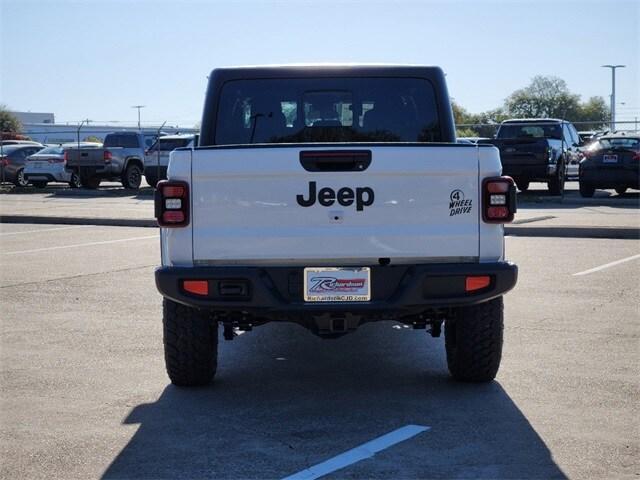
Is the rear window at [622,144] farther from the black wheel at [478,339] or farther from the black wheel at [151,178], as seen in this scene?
the black wheel at [478,339]

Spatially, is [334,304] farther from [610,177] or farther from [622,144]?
[622,144]

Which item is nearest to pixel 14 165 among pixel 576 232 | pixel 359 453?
pixel 576 232

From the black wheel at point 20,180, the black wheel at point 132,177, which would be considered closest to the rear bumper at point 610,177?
the black wheel at point 132,177

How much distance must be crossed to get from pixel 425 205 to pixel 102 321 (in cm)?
399

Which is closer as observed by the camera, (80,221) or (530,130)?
(80,221)

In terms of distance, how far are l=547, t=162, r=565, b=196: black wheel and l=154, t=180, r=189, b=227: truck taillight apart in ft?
62.3

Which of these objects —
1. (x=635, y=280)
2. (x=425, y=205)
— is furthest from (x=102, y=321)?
(x=635, y=280)

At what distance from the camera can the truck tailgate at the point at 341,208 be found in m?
5.86

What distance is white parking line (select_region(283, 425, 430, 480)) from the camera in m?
4.70

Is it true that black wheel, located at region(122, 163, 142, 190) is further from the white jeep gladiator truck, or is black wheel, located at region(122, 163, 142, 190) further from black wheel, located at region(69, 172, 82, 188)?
the white jeep gladiator truck

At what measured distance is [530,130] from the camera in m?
25.2

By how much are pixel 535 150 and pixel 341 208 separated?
745 inches

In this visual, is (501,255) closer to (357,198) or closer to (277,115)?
(357,198)

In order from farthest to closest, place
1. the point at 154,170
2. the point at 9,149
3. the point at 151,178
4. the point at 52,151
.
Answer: the point at 9,149 < the point at 52,151 < the point at 151,178 < the point at 154,170
